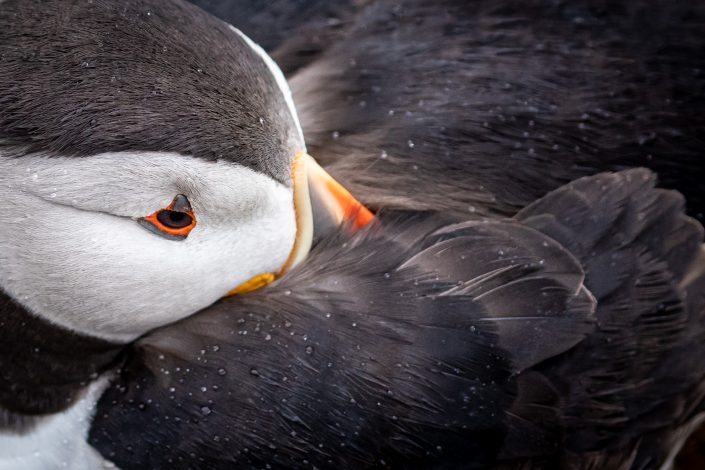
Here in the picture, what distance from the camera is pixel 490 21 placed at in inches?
107

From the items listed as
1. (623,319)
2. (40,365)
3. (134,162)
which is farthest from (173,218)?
(623,319)

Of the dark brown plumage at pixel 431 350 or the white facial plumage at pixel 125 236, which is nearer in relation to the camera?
the white facial plumage at pixel 125 236

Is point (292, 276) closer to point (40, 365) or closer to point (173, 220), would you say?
point (173, 220)

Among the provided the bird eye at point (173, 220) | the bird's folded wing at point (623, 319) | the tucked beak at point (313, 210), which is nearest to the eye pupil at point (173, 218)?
the bird eye at point (173, 220)

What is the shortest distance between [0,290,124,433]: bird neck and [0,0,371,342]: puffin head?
0.04m

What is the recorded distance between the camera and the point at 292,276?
2396 mm

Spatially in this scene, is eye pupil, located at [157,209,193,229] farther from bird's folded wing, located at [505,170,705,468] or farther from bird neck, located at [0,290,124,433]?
bird's folded wing, located at [505,170,705,468]

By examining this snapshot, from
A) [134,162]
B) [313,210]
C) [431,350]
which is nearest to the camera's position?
[134,162]

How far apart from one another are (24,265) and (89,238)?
148 mm

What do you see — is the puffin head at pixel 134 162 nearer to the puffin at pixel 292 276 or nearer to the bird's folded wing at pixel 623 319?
the puffin at pixel 292 276

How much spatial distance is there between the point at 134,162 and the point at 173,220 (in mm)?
150

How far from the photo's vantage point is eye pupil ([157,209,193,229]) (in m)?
2.09

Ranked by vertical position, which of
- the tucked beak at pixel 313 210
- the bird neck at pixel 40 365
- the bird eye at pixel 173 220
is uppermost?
the bird eye at pixel 173 220

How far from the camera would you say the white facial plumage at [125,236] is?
2.02 m
